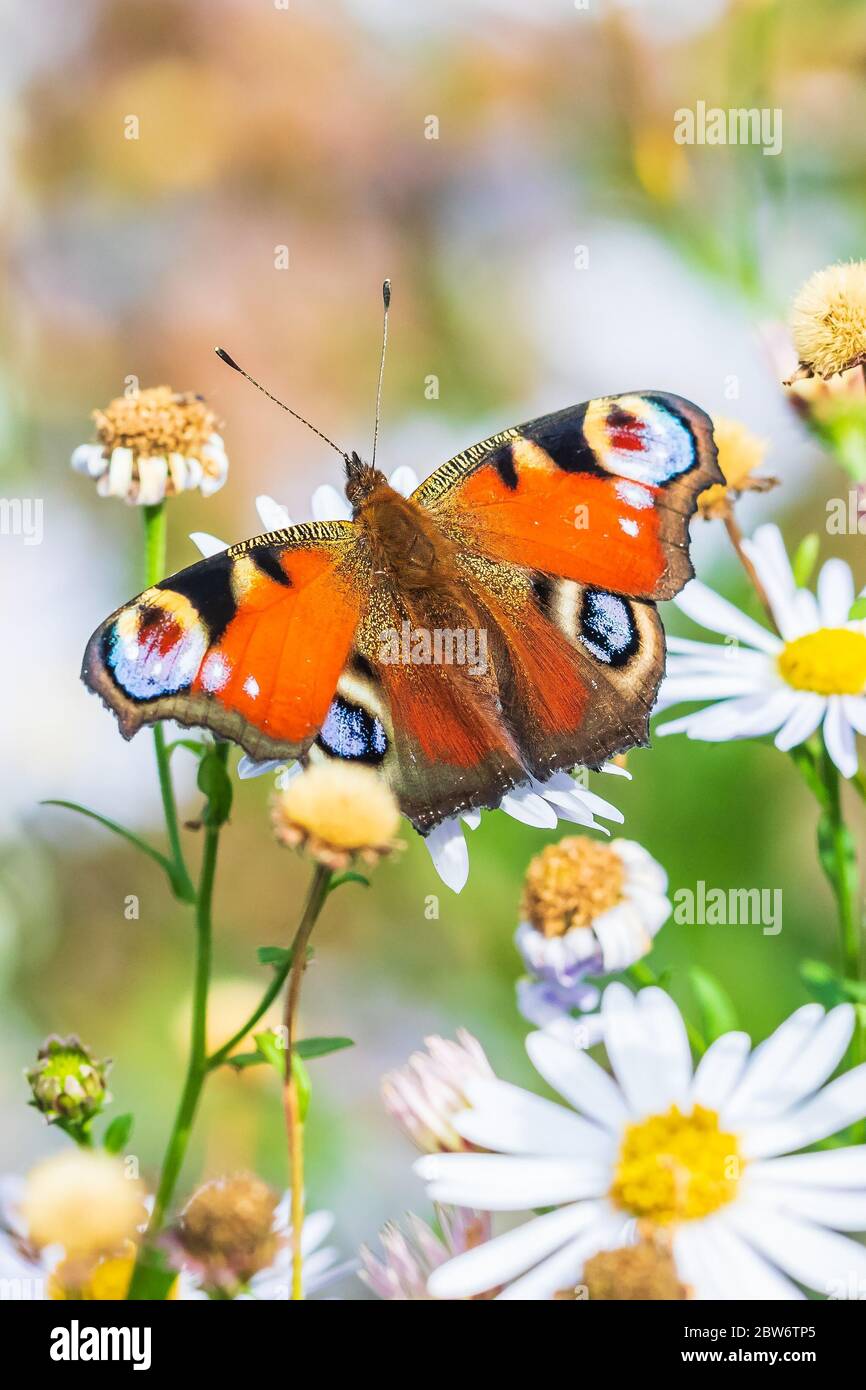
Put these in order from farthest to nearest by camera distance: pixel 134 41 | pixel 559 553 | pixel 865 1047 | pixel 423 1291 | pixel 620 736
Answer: pixel 134 41
pixel 559 553
pixel 620 736
pixel 865 1047
pixel 423 1291

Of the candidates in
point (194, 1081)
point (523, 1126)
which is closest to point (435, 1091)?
point (523, 1126)

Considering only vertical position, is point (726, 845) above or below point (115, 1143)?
above

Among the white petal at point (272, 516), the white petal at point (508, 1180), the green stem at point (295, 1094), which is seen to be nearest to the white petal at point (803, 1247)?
the white petal at point (508, 1180)

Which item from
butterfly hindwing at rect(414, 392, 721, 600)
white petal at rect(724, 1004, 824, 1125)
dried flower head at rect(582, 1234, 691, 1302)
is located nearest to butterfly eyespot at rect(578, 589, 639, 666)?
butterfly hindwing at rect(414, 392, 721, 600)

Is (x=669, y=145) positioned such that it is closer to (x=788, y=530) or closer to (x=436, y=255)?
(x=436, y=255)

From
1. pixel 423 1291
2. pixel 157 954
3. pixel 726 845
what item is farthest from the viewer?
pixel 157 954

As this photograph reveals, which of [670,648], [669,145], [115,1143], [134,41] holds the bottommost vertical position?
[115,1143]
